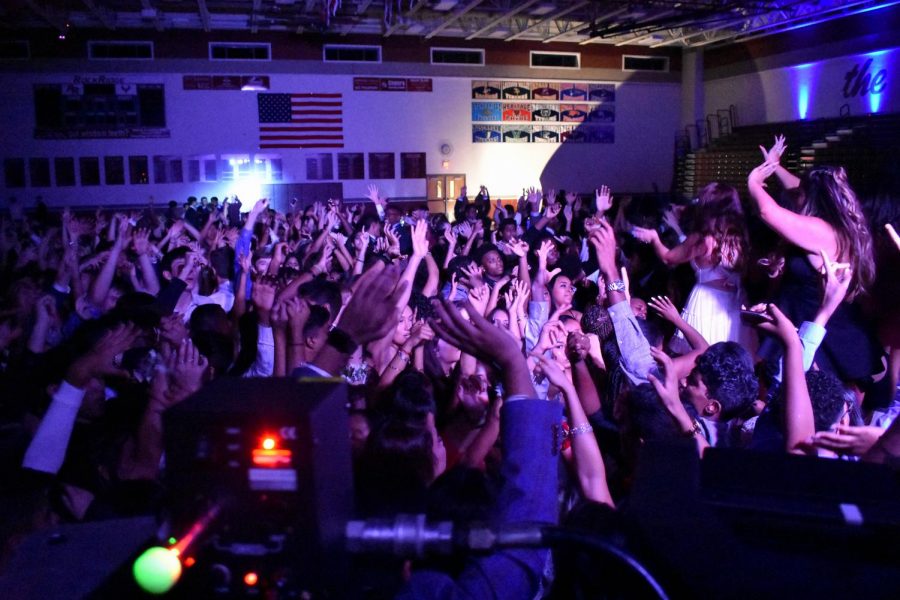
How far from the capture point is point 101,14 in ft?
53.0

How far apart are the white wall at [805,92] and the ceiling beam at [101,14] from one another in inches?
671

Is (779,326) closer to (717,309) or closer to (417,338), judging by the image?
(717,309)

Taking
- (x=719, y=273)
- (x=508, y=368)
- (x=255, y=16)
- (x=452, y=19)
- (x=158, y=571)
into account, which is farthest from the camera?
(x=452, y=19)

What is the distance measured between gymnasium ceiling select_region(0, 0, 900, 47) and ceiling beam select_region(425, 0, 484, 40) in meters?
0.04

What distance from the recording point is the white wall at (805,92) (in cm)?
1577

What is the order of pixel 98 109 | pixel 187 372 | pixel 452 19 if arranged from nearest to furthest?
pixel 187 372 → pixel 452 19 → pixel 98 109

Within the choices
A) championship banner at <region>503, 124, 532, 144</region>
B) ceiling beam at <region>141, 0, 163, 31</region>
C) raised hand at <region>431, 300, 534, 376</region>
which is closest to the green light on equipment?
raised hand at <region>431, 300, 534, 376</region>

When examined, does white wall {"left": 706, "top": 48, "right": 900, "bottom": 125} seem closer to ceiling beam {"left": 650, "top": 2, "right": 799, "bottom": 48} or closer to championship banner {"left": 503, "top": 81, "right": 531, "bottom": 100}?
ceiling beam {"left": 650, "top": 2, "right": 799, "bottom": 48}

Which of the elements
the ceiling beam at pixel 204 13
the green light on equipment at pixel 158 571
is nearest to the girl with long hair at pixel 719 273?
the green light on equipment at pixel 158 571

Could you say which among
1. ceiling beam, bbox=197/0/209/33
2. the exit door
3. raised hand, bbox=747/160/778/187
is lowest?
raised hand, bbox=747/160/778/187

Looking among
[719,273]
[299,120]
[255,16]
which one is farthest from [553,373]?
[299,120]

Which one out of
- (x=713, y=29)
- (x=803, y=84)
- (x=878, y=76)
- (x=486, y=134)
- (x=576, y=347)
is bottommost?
(x=576, y=347)

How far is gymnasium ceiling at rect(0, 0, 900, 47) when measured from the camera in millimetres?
15734

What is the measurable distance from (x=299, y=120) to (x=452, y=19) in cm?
519
